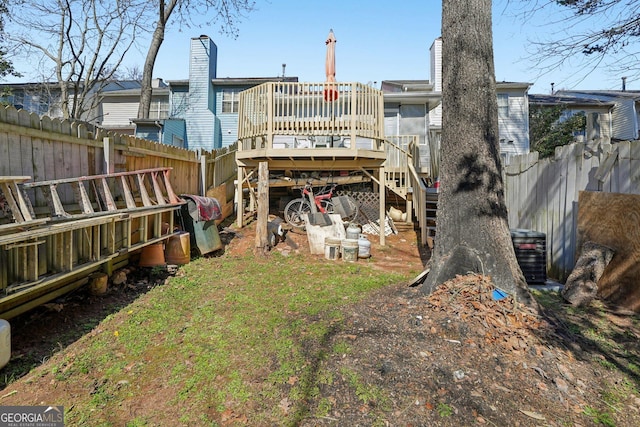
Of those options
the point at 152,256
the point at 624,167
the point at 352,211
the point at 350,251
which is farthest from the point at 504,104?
the point at 152,256

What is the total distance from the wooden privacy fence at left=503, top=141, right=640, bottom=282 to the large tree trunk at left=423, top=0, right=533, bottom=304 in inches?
68.9

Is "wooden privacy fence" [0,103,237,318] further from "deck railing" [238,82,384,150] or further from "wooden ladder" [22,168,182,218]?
"deck railing" [238,82,384,150]

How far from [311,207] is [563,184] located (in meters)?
5.25

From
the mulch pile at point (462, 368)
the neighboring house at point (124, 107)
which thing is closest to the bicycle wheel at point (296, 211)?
the mulch pile at point (462, 368)

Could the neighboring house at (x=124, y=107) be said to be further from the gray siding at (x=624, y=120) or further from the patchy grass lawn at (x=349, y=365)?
the gray siding at (x=624, y=120)

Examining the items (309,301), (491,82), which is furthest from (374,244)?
(491,82)

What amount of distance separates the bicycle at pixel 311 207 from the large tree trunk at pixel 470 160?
16.7 feet

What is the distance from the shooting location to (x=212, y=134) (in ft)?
51.5

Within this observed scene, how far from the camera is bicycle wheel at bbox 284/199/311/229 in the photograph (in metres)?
8.77

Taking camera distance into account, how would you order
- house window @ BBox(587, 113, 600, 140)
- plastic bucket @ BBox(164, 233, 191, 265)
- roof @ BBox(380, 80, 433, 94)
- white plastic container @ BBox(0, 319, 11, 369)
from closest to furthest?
white plastic container @ BBox(0, 319, 11, 369), house window @ BBox(587, 113, 600, 140), plastic bucket @ BBox(164, 233, 191, 265), roof @ BBox(380, 80, 433, 94)

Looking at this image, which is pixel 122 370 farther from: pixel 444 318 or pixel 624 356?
pixel 624 356

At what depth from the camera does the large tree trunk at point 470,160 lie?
3500 mm

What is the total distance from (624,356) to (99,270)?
5.66m

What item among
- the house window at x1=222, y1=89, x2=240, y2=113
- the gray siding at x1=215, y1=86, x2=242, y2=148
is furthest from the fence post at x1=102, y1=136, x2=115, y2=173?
the house window at x1=222, y1=89, x2=240, y2=113
